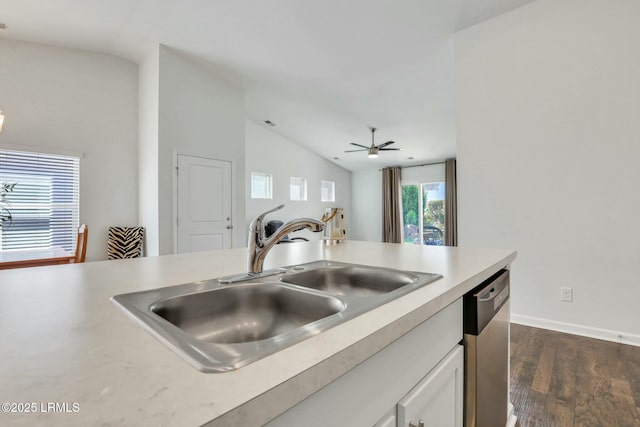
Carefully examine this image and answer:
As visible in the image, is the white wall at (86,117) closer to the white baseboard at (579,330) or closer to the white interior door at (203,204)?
the white interior door at (203,204)

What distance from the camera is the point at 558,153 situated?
2.85 m

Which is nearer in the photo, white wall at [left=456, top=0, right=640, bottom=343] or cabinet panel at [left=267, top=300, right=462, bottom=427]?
cabinet panel at [left=267, top=300, right=462, bottom=427]

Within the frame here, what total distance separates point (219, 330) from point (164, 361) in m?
0.43

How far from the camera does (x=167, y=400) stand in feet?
1.10

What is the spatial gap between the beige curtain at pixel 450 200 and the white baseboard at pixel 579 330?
182 inches

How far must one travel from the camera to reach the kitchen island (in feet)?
1.06

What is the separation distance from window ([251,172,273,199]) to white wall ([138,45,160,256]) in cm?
261

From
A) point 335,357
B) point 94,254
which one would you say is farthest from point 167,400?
point 94,254

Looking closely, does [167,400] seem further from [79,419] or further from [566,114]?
[566,114]

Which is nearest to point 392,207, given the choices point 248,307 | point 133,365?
point 248,307

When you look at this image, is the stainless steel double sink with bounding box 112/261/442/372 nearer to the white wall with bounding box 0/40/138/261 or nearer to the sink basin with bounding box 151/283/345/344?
the sink basin with bounding box 151/283/345/344

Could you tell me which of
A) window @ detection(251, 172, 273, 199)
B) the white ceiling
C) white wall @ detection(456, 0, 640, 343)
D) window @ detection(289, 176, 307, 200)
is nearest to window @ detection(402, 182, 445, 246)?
window @ detection(289, 176, 307, 200)

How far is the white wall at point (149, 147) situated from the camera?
13.4 feet

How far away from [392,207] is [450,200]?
1553mm
